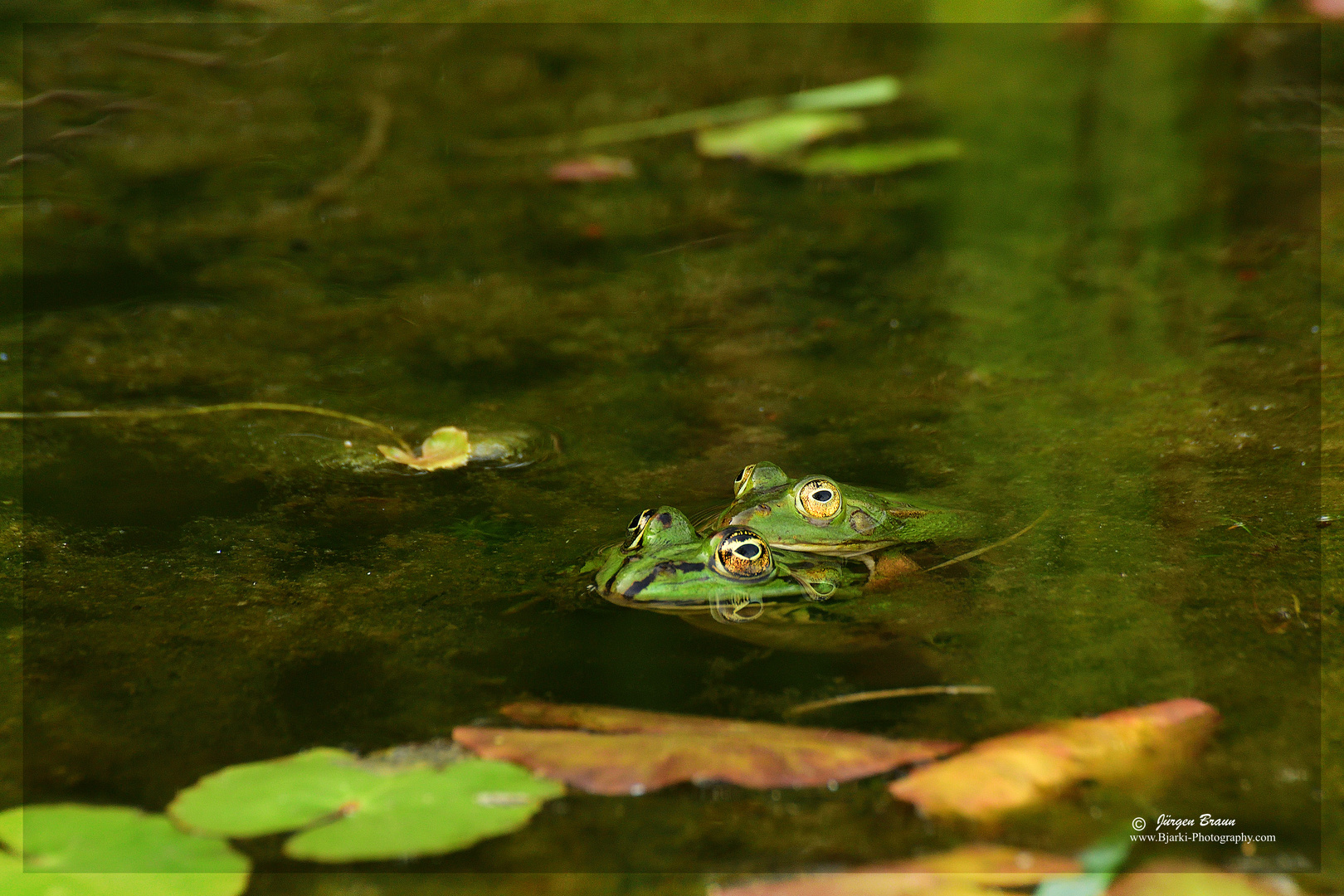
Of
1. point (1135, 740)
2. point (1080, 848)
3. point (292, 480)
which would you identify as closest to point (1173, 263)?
point (1135, 740)

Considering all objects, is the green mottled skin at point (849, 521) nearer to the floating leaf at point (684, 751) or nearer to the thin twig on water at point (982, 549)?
the thin twig on water at point (982, 549)

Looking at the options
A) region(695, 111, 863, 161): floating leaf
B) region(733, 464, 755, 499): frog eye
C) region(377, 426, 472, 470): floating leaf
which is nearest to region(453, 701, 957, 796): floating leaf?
region(733, 464, 755, 499): frog eye

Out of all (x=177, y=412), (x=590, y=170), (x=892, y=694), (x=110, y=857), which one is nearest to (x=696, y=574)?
(x=892, y=694)

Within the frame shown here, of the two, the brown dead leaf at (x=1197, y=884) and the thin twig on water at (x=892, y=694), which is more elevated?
the thin twig on water at (x=892, y=694)

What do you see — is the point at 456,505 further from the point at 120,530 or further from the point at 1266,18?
the point at 1266,18

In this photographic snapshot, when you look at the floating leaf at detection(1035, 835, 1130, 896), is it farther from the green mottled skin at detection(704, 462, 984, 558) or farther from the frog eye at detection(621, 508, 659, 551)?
the frog eye at detection(621, 508, 659, 551)

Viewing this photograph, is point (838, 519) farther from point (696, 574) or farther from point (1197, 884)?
point (1197, 884)

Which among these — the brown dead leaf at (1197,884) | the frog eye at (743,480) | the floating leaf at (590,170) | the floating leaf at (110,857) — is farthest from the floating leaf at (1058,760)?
the floating leaf at (590,170)
